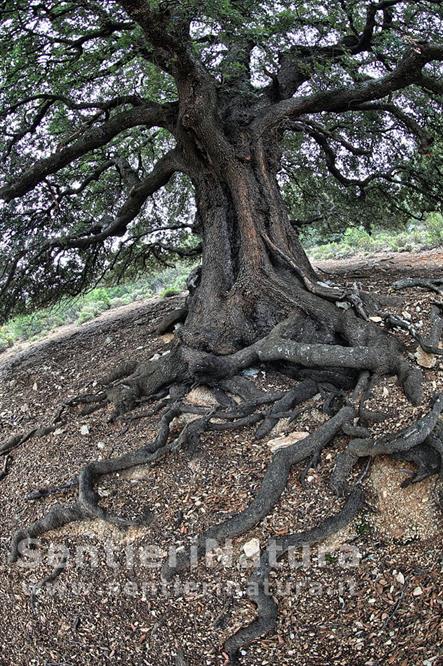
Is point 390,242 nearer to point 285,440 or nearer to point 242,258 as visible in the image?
point 242,258

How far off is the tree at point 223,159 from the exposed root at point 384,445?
0.05ft

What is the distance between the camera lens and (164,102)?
609 centimetres

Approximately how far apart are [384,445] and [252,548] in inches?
39.7

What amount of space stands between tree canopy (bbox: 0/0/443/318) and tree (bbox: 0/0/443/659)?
0.02 meters

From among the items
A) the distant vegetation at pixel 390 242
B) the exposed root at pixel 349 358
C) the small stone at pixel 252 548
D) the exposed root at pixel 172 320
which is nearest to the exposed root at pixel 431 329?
the exposed root at pixel 349 358

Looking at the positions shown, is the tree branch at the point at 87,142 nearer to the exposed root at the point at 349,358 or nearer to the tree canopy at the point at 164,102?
the tree canopy at the point at 164,102

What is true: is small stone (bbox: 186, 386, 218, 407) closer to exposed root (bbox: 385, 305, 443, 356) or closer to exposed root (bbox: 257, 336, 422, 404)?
exposed root (bbox: 257, 336, 422, 404)

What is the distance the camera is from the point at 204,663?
2916 mm

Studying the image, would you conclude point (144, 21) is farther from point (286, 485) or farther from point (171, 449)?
point (286, 485)

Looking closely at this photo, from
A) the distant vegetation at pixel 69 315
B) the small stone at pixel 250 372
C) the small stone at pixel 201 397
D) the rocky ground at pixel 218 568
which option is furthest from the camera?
the distant vegetation at pixel 69 315

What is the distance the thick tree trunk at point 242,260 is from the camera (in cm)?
503

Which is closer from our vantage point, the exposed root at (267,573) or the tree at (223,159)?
Result: the exposed root at (267,573)

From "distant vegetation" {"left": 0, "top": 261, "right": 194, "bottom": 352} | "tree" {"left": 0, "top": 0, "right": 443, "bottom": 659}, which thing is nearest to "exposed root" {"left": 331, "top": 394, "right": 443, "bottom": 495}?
"tree" {"left": 0, "top": 0, "right": 443, "bottom": 659}

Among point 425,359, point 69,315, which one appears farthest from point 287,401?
point 69,315
